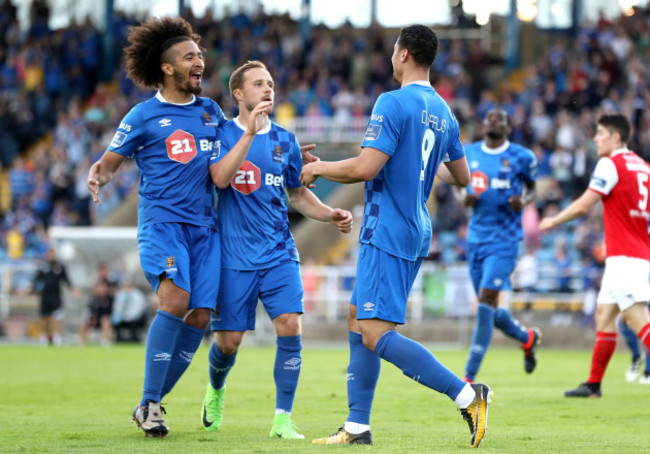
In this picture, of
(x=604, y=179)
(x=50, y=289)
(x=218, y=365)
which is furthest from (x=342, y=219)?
(x=50, y=289)

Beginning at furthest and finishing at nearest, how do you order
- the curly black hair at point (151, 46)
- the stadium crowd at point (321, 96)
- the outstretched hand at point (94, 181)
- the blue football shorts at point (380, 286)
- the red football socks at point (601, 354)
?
the stadium crowd at point (321, 96) → the red football socks at point (601, 354) → the curly black hair at point (151, 46) → the outstretched hand at point (94, 181) → the blue football shorts at point (380, 286)

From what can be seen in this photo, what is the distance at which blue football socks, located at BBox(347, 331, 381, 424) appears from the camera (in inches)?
271

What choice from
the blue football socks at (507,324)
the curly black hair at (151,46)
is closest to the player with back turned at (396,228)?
the curly black hair at (151,46)

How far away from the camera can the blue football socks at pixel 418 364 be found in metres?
6.58

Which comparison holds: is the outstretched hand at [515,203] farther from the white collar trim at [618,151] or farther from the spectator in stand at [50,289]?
the spectator in stand at [50,289]

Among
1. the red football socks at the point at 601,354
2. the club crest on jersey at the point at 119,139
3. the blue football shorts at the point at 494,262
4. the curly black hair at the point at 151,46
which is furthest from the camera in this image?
the blue football shorts at the point at 494,262

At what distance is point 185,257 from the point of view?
24.8 feet

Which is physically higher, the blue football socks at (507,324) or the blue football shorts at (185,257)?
the blue football shorts at (185,257)

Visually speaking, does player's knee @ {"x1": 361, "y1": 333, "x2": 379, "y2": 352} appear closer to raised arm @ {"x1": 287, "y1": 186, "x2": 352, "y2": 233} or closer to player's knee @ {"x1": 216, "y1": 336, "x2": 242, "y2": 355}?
raised arm @ {"x1": 287, "y1": 186, "x2": 352, "y2": 233}

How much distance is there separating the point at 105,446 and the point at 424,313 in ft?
56.2

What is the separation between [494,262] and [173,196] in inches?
194

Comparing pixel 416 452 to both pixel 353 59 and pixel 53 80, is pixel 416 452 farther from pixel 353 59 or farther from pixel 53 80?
pixel 53 80

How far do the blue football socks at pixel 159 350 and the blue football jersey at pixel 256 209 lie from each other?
0.56m

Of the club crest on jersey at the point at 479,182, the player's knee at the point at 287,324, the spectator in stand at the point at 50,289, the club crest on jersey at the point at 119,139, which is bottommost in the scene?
the spectator in stand at the point at 50,289
